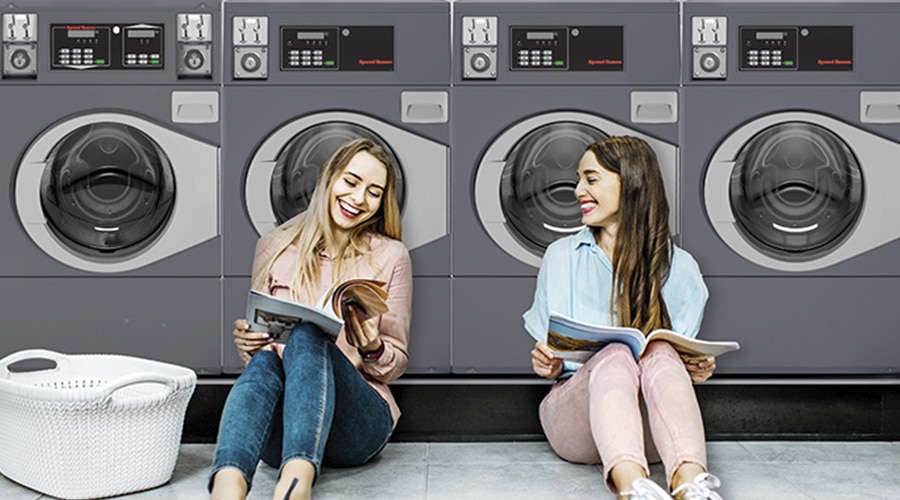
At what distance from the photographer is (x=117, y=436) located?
1849mm

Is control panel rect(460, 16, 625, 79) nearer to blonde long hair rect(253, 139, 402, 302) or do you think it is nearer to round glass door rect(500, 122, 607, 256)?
round glass door rect(500, 122, 607, 256)

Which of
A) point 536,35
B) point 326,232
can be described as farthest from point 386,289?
point 536,35

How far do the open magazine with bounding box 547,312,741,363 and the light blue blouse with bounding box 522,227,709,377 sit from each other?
0.22m

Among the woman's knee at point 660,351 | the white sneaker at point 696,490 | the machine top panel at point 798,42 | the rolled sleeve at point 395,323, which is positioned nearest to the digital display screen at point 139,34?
the rolled sleeve at point 395,323

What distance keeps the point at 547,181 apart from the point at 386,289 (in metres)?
0.62

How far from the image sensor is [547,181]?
2443 mm

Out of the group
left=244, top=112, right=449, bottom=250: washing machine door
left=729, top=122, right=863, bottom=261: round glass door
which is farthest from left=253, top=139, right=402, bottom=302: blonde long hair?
left=729, top=122, right=863, bottom=261: round glass door

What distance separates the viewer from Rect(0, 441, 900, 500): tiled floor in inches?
75.5

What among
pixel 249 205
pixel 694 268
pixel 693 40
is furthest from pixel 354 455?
pixel 693 40

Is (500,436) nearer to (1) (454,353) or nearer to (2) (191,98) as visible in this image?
(1) (454,353)

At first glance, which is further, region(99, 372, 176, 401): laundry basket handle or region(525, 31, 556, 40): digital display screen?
region(525, 31, 556, 40): digital display screen

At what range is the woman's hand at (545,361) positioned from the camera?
1.98 m

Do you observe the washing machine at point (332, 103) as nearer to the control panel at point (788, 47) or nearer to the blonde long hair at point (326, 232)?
the blonde long hair at point (326, 232)

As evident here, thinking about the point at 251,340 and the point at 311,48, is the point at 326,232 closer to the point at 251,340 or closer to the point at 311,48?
the point at 251,340
